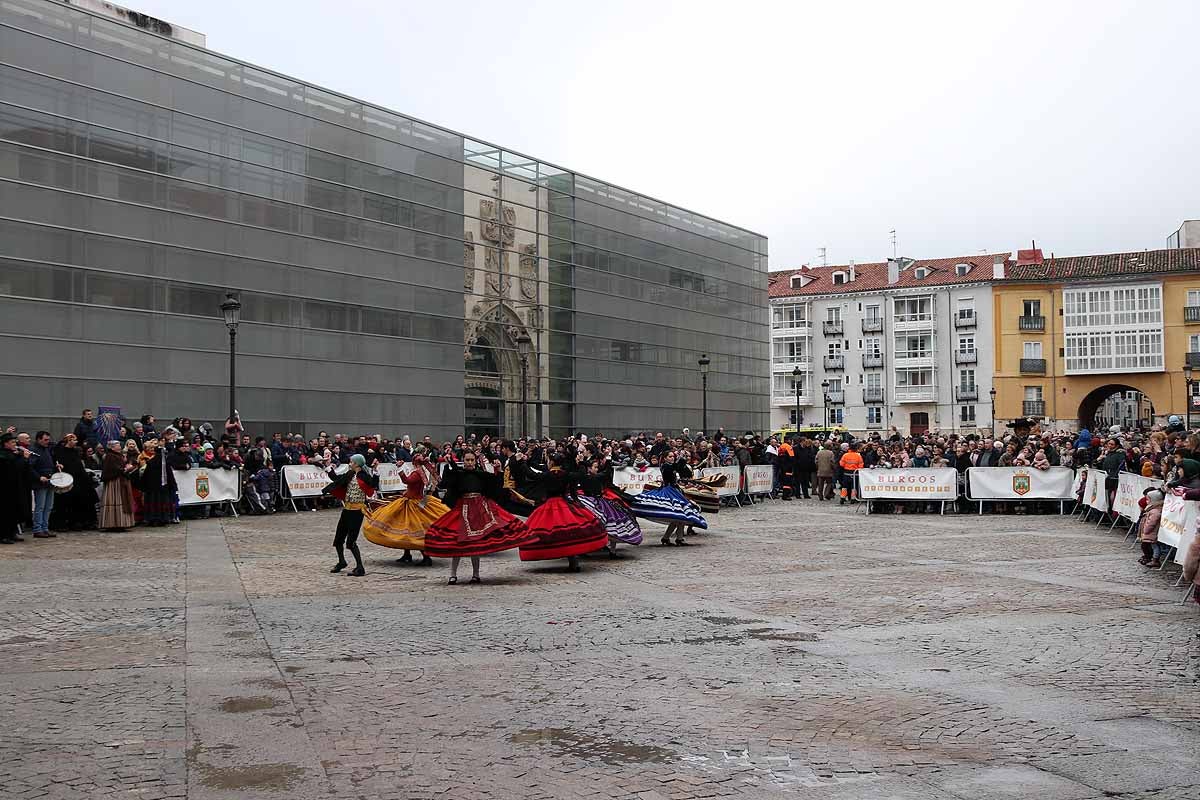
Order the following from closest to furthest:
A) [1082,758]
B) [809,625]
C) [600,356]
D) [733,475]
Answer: [1082,758] → [809,625] → [733,475] → [600,356]

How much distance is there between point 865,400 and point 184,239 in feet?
192

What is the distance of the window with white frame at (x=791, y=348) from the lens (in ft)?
280

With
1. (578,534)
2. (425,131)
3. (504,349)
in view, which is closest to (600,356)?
(504,349)

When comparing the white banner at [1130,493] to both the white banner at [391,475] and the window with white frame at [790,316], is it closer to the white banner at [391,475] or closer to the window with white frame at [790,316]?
the white banner at [391,475]

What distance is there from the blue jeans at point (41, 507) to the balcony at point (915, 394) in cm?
6800

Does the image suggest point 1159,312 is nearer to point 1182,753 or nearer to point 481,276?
point 481,276

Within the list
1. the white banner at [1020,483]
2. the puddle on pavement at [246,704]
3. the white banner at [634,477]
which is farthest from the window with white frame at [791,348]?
the puddle on pavement at [246,704]

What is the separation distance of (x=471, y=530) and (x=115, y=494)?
402 inches

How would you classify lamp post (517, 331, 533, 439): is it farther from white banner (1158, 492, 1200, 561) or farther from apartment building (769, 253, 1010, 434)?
apartment building (769, 253, 1010, 434)

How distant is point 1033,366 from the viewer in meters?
75.7

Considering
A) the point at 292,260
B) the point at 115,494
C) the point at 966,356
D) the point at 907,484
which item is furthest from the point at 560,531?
the point at 966,356

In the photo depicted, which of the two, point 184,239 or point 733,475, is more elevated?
point 184,239

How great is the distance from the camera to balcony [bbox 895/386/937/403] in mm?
79125

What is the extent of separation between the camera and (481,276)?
45219 mm
